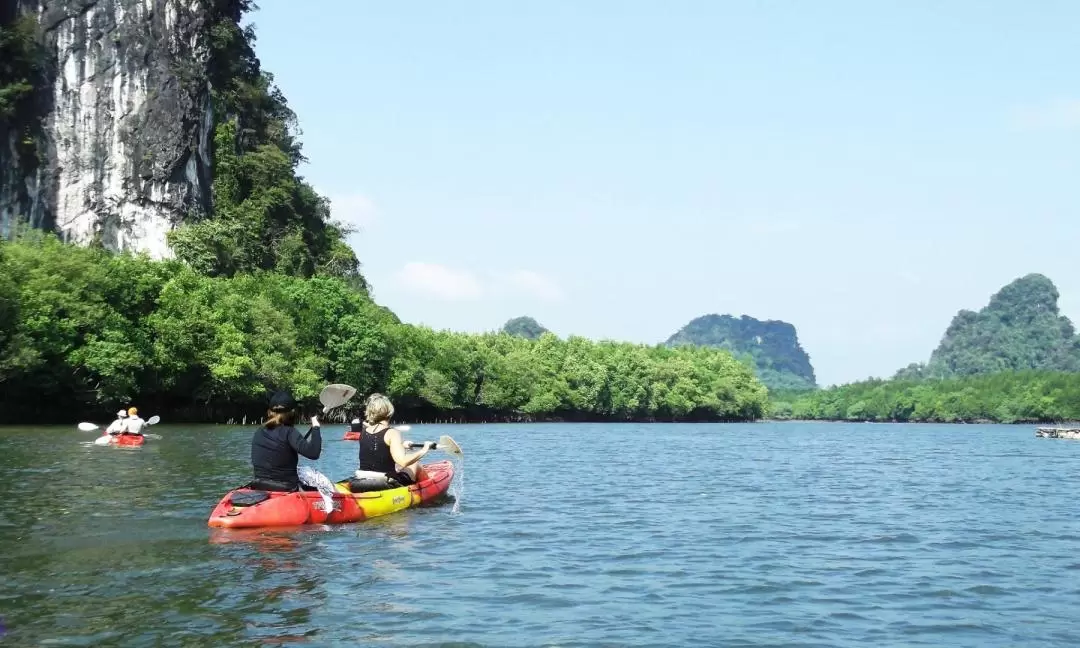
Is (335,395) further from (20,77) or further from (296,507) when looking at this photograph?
(20,77)

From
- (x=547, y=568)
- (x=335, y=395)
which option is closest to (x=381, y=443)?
(x=335, y=395)

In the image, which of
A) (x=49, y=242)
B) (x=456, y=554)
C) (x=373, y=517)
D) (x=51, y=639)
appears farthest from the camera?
(x=49, y=242)

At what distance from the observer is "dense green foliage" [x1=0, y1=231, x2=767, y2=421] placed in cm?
6075

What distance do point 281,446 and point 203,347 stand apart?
55.5m

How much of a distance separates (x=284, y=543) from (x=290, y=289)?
74807 mm

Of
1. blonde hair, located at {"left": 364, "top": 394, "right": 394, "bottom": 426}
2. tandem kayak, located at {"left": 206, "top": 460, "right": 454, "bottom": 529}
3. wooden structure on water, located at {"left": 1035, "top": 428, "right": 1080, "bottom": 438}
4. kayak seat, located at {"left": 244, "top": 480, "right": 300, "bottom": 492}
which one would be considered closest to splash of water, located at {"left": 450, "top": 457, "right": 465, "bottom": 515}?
tandem kayak, located at {"left": 206, "top": 460, "right": 454, "bottom": 529}

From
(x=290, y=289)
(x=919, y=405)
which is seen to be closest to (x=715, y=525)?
(x=290, y=289)

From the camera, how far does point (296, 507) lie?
19.1m

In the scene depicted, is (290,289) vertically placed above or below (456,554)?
above

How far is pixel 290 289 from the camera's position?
90.1 m

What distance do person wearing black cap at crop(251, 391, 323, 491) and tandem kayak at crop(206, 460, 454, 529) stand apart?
252 mm

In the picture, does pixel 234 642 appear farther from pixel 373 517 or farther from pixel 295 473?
pixel 373 517

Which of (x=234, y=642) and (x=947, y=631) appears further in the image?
(x=947, y=631)

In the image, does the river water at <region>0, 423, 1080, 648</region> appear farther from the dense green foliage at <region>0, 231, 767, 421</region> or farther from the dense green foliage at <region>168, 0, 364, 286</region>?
the dense green foliage at <region>168, 0, 364, 286</region>
